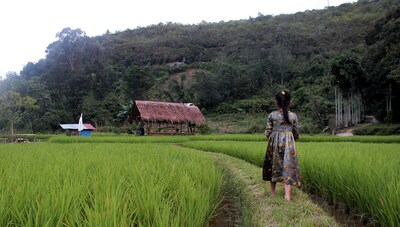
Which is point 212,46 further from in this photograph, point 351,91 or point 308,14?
point 351,91

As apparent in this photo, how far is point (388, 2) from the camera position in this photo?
155 feet

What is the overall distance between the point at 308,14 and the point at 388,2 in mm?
16272

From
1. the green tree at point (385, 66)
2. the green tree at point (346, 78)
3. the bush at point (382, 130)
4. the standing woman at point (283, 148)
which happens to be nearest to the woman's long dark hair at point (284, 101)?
the standing woman at point (283, 148)

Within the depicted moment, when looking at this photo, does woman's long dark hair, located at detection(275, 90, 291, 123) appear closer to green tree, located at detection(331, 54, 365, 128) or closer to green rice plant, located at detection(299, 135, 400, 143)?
green rice plant, located at detection(299, 135, 400, 143)

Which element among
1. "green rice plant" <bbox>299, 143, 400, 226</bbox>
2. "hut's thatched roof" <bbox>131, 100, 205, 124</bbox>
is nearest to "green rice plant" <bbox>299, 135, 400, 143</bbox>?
"green rice plant" <bbox>299, 143, 400, 226</bbox>

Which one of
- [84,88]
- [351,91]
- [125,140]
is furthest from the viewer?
[84,88]

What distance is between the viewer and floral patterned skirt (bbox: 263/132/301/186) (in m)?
3.46

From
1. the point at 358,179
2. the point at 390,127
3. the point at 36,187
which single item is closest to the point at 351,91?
the point at 390,127

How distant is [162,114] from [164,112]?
38cm

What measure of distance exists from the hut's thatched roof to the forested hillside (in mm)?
8001

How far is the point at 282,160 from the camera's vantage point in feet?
11.7

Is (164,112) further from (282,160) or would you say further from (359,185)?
(359,185)

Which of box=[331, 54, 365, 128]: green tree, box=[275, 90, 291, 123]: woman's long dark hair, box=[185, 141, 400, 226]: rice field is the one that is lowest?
box=[185, 141, 400, 226]: rice field

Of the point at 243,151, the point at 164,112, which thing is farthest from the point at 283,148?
the point at 164,112
